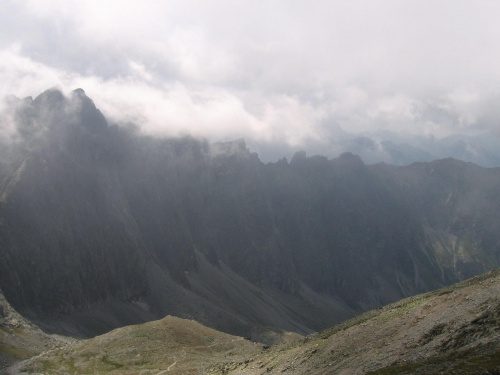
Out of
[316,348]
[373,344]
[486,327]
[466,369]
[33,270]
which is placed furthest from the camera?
[33,270]

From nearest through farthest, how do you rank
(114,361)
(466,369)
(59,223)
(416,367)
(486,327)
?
1. (466,369)
2. (416,367)
3. (486,327)
4. (114,361)
5. (59,223)

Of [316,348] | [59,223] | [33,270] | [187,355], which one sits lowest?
[187,355]

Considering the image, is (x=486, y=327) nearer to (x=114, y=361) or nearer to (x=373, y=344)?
(x=373, y=344)

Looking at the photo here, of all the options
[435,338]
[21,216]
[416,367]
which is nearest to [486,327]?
[435,338]

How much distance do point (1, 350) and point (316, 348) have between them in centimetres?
7316

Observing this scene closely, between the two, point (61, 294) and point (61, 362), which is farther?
point (61, 294)

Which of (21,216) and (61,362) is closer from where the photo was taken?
(61,362)

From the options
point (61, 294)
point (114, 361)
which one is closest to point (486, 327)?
point (114, 361)

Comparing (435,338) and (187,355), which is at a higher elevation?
(435,338)

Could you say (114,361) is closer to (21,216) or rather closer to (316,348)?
(316,348)

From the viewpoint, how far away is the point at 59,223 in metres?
190

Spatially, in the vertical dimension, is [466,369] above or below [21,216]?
below

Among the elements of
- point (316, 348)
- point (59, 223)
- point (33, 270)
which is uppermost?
point (59, 223)

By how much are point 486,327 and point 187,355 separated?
5991cm
